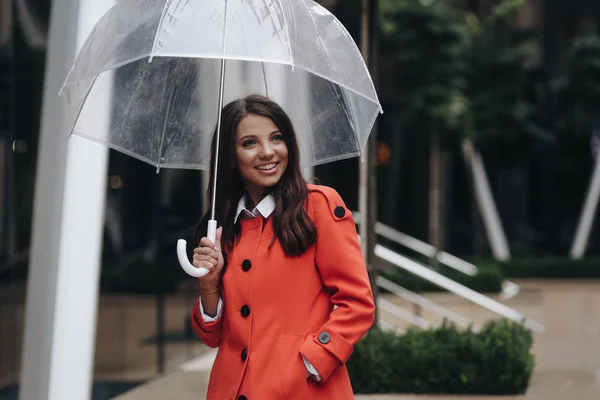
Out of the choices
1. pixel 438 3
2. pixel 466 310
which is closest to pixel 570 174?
pixel 438 3

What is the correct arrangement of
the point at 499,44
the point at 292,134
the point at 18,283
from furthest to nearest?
the point at 499,44 → the point at 18,283 → the point at 292,134

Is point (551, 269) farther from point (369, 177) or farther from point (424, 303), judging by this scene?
point (369, 177)

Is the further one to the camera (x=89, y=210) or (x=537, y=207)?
(x=537, y=207)

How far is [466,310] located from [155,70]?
1107cm

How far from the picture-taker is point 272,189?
3.75 m

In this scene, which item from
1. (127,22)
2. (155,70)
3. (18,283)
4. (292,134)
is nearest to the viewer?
(292,134)

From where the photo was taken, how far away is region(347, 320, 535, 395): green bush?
24.4 ft

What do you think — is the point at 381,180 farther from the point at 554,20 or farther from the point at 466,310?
the point at 466,310

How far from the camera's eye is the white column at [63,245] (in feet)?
18.0

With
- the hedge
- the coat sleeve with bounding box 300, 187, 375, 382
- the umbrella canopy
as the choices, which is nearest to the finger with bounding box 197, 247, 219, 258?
the coat sleeve with bounding box 300, 187, 375, 382

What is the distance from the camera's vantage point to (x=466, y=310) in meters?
15.1

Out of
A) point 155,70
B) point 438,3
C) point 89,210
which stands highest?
point 438,3

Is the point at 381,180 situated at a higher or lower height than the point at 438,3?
lower

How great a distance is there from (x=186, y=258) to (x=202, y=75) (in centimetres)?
168
